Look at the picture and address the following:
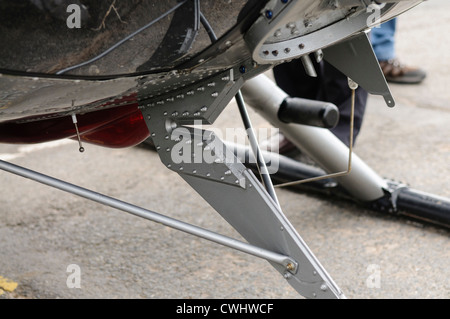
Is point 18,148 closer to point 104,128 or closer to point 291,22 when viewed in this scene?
point 104,128

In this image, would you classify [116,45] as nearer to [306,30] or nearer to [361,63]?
[306,30]

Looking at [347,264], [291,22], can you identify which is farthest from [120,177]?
[291,22]

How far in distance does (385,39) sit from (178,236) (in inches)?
91.9

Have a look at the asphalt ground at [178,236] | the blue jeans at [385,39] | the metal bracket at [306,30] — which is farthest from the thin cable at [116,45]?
the blue jeans at [385,39]

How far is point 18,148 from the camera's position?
121 inches

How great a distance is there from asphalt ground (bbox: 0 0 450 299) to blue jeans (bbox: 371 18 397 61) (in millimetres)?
902

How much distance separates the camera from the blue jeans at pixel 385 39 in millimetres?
3934

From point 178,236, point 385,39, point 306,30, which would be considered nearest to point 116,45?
point 306,30

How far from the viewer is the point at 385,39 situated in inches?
156

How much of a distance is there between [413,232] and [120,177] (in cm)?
126

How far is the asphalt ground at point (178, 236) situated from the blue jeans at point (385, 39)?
902 mm

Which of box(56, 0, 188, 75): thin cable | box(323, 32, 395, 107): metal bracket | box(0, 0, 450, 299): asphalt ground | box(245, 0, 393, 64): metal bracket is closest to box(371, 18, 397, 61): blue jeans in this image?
box(0, 0, 450, 299): asphalt ground

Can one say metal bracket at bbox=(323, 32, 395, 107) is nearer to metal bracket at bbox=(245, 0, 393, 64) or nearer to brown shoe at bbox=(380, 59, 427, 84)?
metal bracket at bbox=(245, 0, 393, 64)
